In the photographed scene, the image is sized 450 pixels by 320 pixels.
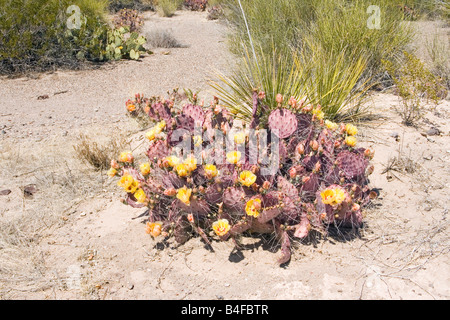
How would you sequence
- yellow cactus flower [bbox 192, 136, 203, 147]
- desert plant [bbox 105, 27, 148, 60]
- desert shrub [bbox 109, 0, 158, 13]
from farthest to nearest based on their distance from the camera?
1. desert shrub [bbox 109, 0, 158, 13]
2. desert plant [bbox 105, 27, 148, 60]
3. yellow cactus flower [bbox 192, 136, 203, 147]

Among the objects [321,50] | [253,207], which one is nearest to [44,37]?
[321,50]

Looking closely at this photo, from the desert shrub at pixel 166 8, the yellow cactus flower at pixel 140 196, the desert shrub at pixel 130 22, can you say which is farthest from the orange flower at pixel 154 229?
the desert shrub at pixel 166 8

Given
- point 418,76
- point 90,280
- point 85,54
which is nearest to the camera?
point 90,280

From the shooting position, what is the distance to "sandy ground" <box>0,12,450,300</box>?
2.30 metres

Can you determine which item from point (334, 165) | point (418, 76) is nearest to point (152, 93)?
point (418, 76)

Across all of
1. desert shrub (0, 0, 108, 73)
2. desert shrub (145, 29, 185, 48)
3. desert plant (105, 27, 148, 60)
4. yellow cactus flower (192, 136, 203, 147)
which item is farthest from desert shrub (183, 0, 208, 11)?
yellow cactus flower (192, 136, 203, 147)

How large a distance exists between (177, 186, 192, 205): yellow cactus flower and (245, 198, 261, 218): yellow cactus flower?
0.33 metres

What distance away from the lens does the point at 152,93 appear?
19.8ft

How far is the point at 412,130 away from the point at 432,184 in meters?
0.90

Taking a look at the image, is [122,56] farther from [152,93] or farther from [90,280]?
[90,280]

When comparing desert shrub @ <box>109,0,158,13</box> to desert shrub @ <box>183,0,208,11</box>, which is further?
desert shrub @ <box>183,0,208,11</box>

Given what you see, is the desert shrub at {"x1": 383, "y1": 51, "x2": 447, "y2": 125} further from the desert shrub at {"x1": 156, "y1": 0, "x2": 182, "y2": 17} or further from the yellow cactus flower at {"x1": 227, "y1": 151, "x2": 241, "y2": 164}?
the desert shrub at {"x1": 156, "y1": 0, "x2": 182, "y2": 17}

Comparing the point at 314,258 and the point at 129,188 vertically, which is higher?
the point at 129,188

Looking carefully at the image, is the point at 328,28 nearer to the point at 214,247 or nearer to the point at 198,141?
the point at 198,141
